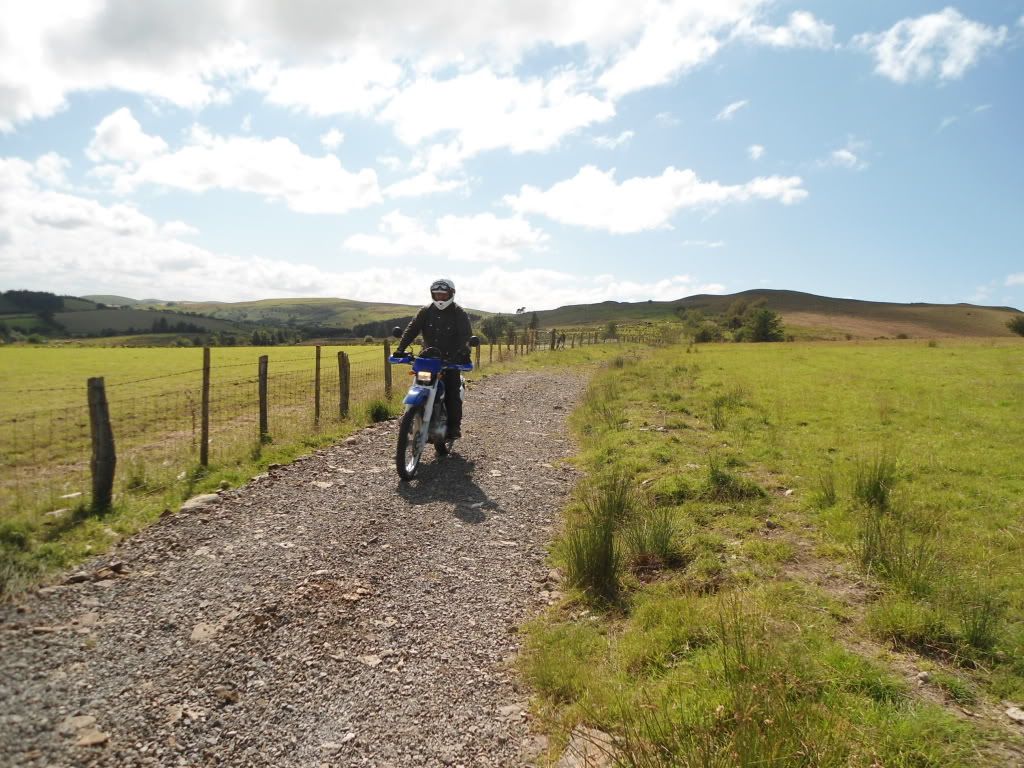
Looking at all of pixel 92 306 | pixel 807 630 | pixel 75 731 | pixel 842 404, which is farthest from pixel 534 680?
pixel 92 306

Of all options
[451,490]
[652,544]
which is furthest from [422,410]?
[652,544]

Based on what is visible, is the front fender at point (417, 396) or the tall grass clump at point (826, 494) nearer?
the tall grass clump at point (826, 494)

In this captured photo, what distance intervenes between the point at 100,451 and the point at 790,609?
23.7 ft

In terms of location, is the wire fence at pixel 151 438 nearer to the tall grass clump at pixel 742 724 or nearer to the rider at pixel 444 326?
the rider at pixel 444 326

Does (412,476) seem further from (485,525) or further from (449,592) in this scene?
(449,592)

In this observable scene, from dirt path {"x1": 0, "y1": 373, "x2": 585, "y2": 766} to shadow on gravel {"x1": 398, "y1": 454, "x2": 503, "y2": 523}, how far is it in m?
0.09

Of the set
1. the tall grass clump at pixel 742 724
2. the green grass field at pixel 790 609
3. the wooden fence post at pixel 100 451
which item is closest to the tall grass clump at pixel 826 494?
the green grass field at pixel 790 609

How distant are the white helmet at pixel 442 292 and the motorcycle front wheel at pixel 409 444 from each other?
5.69 feet

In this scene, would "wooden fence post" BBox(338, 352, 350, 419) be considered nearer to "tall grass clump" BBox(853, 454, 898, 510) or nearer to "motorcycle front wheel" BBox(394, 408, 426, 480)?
"motorcycle front wheel" BBox(394, 408, 426, 480)

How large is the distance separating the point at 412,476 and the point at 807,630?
17.6 ft

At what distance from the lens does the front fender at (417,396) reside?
25.5 ft

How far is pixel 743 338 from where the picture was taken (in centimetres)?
7488

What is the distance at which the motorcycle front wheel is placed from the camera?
7594 mm

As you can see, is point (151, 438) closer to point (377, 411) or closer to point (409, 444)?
point (377, 411)
